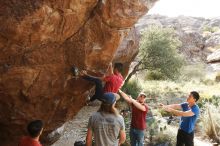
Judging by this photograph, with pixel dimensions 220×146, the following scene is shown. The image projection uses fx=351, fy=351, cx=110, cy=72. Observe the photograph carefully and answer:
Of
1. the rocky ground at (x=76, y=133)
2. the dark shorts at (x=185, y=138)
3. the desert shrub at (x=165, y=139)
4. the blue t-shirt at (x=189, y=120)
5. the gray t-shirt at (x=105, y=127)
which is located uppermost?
the gray t-shirt at (x=105, y=127)

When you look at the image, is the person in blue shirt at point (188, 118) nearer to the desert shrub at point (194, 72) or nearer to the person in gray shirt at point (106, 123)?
the person in gray shirt at point (106, 123)

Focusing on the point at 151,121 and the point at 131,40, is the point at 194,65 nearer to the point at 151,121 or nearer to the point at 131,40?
the point at 131,40

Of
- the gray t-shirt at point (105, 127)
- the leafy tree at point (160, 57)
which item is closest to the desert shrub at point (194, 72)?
the leafy tree at point (160, 57)

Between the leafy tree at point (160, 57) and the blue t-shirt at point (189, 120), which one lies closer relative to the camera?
the blue t-shirt at point (189, 120)

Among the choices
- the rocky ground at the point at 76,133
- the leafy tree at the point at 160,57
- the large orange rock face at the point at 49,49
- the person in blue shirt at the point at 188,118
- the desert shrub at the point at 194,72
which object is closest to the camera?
the large orange rock face at the point at 49,49

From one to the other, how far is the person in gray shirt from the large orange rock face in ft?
9.47

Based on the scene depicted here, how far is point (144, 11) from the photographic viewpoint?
898cm

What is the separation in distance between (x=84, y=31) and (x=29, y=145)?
397 cm

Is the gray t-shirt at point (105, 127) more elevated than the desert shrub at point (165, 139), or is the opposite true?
the gray t-shirt at point (105, 127)

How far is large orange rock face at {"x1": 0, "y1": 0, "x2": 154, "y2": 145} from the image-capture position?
746 cm

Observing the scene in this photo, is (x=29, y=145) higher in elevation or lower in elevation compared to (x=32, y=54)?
lower

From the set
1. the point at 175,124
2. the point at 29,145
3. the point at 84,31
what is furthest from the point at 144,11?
the point at 175,124

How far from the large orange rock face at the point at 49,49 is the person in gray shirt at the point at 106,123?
2.89 meters

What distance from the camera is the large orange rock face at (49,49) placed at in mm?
7465
